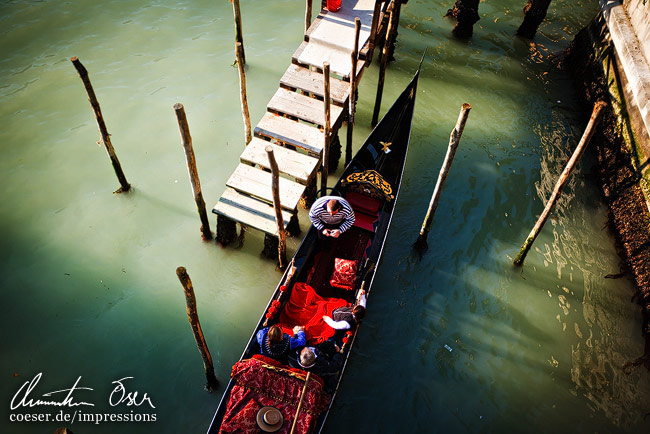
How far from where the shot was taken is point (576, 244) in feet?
21.1

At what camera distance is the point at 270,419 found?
12.6ft

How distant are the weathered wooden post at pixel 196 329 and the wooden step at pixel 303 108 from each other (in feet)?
9.50

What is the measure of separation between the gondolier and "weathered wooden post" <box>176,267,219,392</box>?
157cm

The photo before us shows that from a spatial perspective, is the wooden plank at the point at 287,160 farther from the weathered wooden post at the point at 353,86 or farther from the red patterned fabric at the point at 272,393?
the red patterned fabric at the point at 272,393

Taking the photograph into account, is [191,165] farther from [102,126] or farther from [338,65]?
[338,65]

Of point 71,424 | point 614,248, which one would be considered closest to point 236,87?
point 71,424

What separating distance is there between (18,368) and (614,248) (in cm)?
771

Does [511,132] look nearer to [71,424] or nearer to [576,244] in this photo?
[576,244]

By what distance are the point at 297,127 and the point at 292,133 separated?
0.14 metres

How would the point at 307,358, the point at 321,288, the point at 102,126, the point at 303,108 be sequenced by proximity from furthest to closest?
the point at 303,108 → the point at 102,126 → the point at 321,288 → the point at 307,358
